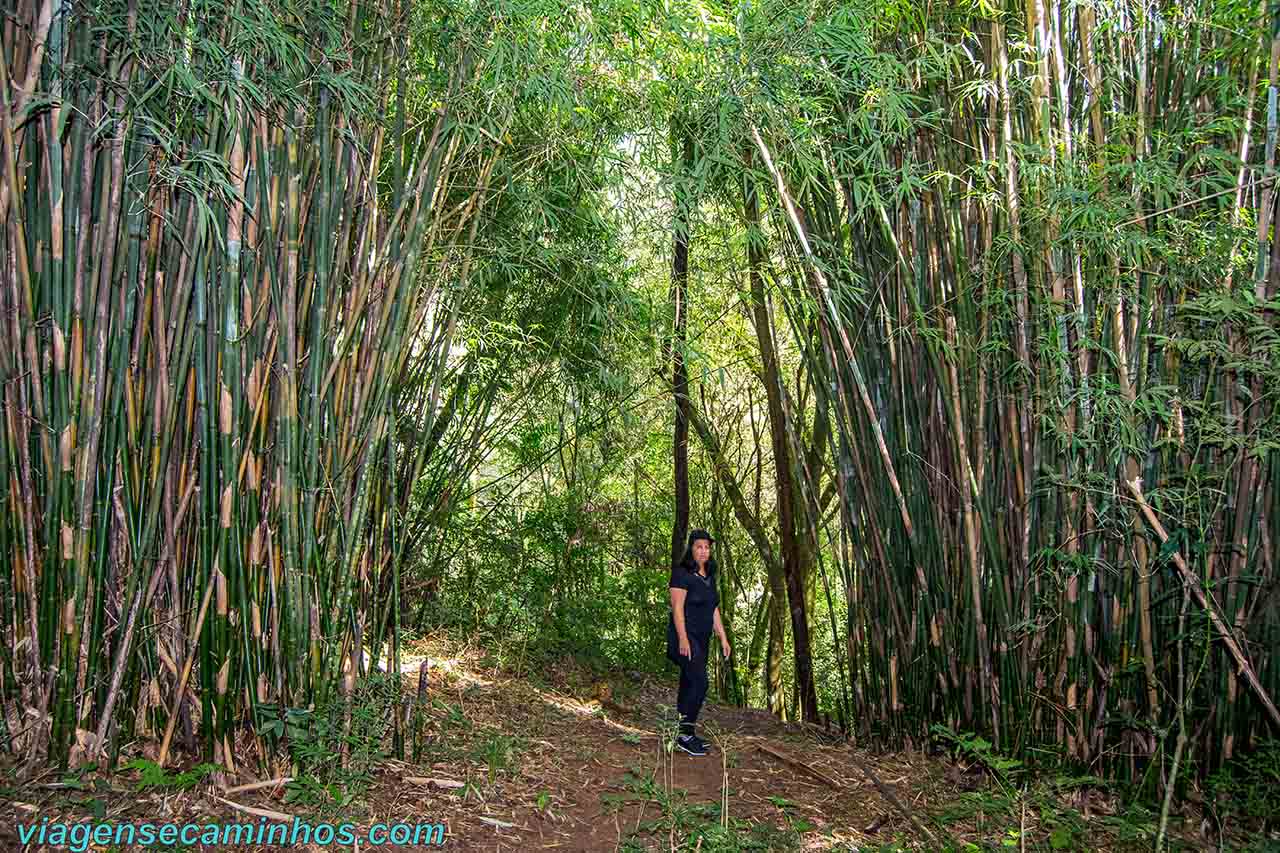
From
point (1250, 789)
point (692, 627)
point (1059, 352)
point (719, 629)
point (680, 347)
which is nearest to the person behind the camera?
point (1250, 789)

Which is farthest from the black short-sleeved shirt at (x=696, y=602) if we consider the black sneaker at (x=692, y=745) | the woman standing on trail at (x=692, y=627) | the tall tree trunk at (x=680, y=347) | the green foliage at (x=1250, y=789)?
the green foliage at (x=1250, y=789)

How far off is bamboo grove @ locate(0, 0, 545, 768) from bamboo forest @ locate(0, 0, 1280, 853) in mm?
11

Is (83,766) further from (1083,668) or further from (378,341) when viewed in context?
(1083,668)

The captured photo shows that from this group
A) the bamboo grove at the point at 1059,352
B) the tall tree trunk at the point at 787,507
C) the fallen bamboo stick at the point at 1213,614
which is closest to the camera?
the fallen bamboo stick at the point at 1213,614

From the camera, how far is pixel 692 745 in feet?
10.1

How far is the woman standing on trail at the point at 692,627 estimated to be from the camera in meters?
3.14

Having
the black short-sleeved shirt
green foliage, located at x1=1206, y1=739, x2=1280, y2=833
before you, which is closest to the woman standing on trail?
the black short-sleeved shirt

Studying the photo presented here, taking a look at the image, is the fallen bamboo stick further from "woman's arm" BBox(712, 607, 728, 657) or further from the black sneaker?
the black sneaker

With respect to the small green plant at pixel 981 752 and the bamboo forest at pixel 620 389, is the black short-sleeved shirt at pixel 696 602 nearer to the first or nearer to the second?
the bamboo forest at pixel 620 389

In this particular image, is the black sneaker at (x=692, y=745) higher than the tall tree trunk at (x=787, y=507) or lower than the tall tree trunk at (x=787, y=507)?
lower

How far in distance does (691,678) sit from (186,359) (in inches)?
75.7

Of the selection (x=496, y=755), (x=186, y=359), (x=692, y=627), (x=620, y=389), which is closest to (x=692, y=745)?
(x=692, y=627)

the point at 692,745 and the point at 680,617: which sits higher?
the point at 680,617

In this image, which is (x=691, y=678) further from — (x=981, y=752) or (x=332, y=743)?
(x=332, y=743)
